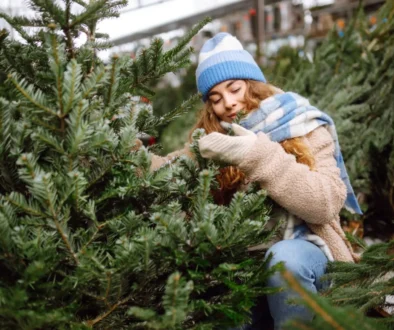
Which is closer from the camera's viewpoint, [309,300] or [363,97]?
[309,300]

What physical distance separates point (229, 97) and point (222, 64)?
126 mm

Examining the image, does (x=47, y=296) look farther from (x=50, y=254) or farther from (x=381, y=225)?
(x=381, y=225)

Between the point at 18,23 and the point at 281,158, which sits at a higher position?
the point at 18,23

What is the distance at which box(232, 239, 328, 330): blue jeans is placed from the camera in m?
1.33

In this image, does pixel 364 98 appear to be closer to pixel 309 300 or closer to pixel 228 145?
pixel 228 145

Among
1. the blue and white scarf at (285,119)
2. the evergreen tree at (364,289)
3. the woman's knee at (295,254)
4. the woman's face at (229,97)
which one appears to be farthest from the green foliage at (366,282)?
the woman's face at (229,97)

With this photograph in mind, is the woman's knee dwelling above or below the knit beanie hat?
below

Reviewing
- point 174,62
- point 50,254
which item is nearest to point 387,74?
point 174,62

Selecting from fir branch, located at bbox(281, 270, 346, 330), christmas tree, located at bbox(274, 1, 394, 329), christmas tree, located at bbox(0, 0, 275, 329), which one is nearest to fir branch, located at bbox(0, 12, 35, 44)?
christmas tree, located at bbox(0, 0, 275, 329)

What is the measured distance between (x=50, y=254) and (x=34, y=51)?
1.66 ft

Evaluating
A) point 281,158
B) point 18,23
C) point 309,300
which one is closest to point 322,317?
point 309,300

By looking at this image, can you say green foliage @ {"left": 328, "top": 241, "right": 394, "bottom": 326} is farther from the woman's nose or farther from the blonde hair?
the woman's nose

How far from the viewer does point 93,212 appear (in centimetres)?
92

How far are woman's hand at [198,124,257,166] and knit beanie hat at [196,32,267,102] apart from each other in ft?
1.42
